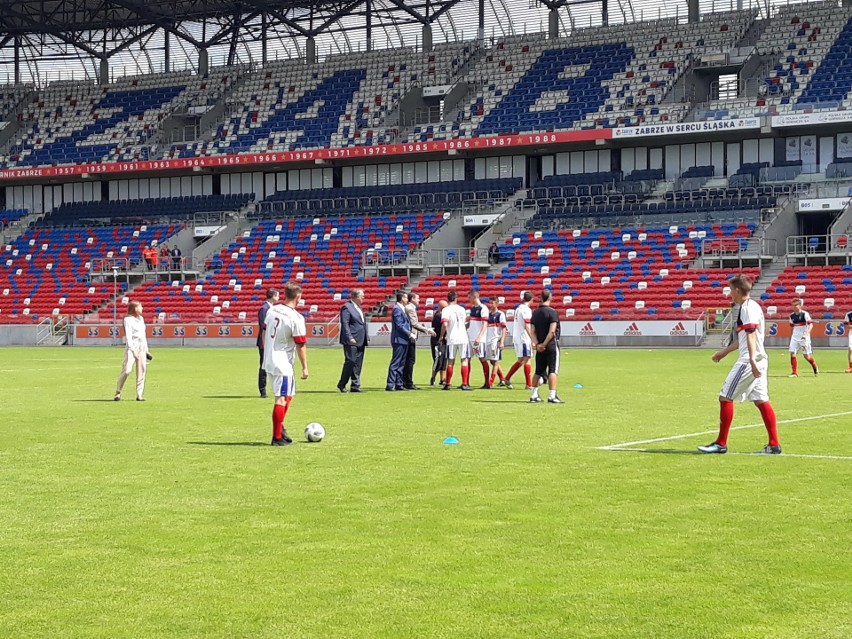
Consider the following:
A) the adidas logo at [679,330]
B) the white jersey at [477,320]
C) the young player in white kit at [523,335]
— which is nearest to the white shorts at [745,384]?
A: the young player in white kit at [523,335]

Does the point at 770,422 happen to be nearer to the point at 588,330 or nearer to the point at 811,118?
the point at 588,330

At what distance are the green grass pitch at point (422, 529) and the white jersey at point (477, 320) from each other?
7863mm

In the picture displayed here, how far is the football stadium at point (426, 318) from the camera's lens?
7.93 metres

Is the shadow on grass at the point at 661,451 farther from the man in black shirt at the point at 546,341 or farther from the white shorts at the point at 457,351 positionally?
the white shorts at the point at 457,351

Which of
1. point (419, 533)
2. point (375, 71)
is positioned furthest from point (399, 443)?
point (375, 71)

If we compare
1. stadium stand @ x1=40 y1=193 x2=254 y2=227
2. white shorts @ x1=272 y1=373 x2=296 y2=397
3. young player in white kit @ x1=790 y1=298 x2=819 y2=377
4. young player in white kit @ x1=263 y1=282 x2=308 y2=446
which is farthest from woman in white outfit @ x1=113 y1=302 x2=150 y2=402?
stadium stand @ x1=40 y1=193 x2=254 y2=227

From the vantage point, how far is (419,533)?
9.26 meters

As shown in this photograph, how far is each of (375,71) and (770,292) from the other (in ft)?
114

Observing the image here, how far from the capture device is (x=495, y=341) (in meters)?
26.9

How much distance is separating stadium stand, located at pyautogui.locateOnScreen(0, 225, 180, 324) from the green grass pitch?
50.0 m

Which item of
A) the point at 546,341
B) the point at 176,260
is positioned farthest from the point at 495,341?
the point at 176,260

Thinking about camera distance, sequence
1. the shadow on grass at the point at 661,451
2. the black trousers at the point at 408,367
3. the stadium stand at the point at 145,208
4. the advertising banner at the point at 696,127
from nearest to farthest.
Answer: the shadow on grass at the point at 661,451 → the black trousers at the point at 408,367 → the advertising banner at the point at 696,127 → the stadium stand at the point at 145,208

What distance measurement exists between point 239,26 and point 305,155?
1389 centimetres

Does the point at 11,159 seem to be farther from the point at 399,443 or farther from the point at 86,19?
the point at 399,443
